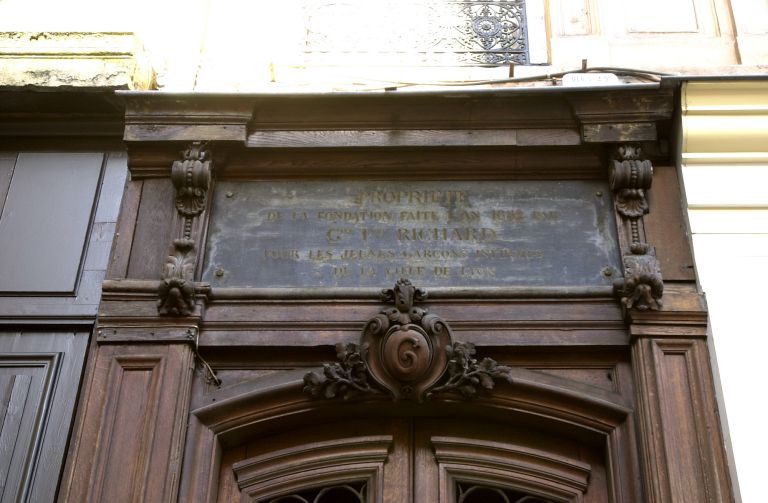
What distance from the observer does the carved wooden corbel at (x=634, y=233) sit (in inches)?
172

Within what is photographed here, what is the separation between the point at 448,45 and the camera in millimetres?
5793

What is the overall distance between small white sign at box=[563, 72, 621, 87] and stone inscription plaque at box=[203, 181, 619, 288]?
24.8 inches

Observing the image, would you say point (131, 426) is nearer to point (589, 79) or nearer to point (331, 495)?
point (331, 495)

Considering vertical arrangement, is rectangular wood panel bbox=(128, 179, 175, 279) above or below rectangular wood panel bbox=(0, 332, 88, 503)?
above

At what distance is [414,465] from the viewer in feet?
14.2

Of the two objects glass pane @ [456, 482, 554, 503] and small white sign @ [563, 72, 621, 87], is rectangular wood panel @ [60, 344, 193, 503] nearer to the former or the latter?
glass pane @ [456, 482, 554, 503]

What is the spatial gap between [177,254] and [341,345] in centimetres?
97

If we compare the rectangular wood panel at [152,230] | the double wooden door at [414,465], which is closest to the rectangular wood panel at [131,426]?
the double wooden door at [414,465]

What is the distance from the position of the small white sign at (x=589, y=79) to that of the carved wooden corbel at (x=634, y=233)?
0.53 m

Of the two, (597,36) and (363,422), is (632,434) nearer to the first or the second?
(363,422)

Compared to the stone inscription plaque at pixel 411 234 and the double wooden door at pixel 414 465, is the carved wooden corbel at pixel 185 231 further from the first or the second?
the double wooden door at pixel 414 465

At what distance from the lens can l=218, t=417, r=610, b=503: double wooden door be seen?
4250 mm

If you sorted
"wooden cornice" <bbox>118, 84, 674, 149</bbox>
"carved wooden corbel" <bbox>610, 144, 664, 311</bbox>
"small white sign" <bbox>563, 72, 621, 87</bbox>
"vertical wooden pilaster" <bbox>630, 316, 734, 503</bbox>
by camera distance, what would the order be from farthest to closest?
1. "small white sign" <bbox>563, 72, 621, 87</bbox>
2. "wooden cornice" <bbox>118, 84, 674, 149</bbox>
3. "carved wooden corbel" <bbox>610, 144, 664, 311</bbox>
4. "vertical wooden pilaster" <bbox>630, 316, 734, 503</bbox>

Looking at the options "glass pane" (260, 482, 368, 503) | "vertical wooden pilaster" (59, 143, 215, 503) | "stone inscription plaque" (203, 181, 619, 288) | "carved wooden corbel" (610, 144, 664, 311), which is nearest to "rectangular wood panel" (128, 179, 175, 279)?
"vertical wooden pilaster" (59, 143, 215, 503)
